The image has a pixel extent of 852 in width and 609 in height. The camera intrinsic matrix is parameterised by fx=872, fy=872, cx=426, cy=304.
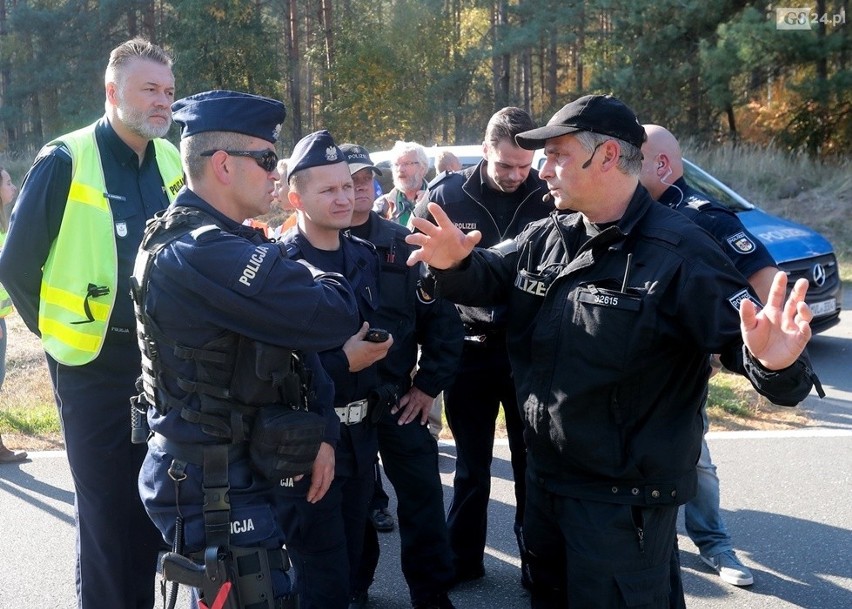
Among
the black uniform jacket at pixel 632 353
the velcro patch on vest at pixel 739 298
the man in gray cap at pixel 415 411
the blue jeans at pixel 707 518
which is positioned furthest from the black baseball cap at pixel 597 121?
the blue jeans at pixel 707 518

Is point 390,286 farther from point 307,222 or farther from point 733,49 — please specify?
point 733,49

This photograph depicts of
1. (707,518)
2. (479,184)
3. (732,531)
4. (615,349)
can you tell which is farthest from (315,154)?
(732,531)

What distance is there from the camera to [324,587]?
3.32m

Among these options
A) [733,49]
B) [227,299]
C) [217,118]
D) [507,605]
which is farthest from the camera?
[733,49]

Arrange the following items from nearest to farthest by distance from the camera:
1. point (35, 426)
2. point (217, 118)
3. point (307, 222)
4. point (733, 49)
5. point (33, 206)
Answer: point (217, 118) → point (33, 206) → point (307, 222) → point (35, 426) → point (733, 49)

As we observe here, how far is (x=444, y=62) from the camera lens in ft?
99.8

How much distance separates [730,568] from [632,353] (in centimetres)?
199

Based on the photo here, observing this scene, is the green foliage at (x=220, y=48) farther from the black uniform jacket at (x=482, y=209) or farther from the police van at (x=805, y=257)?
the black uniform jacket at (x=482, y=209)

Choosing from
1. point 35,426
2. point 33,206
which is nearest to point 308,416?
point 33,206

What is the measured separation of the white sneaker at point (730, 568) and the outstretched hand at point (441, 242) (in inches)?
88.1

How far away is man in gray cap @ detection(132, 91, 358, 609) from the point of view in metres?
2.44

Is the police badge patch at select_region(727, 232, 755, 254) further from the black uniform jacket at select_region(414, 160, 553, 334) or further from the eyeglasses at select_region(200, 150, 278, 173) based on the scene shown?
the eyeglasses at select_region(200, 150, 278, 173)

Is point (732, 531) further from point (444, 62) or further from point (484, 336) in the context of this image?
point (444, 62)

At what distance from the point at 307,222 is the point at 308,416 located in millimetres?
1185
